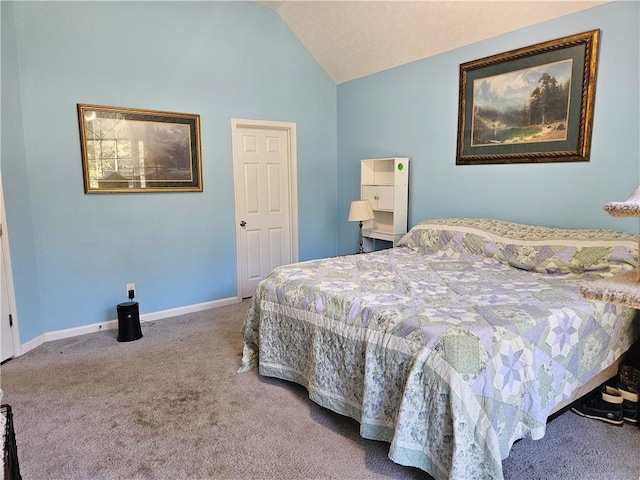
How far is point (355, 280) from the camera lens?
2453 mm

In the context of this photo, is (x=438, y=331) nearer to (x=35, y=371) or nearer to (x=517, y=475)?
(x=517, y=475)

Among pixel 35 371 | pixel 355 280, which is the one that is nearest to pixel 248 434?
pixel 355 280

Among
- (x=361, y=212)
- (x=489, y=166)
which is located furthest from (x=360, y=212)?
(x=489, y=166)

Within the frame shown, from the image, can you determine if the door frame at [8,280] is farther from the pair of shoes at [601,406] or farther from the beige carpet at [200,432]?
the pair of shoes at [601,406]

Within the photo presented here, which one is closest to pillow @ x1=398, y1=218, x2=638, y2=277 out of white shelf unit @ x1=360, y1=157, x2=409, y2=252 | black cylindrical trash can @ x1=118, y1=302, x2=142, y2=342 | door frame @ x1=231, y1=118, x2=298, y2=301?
white shelf unit @ x1=360, y1=157, x2=409, y2=252

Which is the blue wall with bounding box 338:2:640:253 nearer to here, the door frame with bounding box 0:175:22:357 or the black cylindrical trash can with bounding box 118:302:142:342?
the black cylindrical trash can with bounding box 118:302:142:342

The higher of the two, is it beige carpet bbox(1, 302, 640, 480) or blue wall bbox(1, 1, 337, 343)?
blue wall bbox(1, 1, 337, 343)

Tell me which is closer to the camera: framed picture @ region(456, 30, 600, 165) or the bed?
the bed

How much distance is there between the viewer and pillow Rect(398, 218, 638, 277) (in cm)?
243

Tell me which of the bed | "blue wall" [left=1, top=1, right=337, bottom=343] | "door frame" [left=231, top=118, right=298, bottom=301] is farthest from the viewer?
"door frame" [left=231, top=118, right=298, bottom=301]

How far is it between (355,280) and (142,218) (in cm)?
226

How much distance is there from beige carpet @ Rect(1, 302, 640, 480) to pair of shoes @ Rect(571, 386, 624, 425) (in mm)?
47

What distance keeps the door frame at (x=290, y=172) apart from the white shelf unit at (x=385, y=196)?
0.80 m

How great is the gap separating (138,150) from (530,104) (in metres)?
3.29
